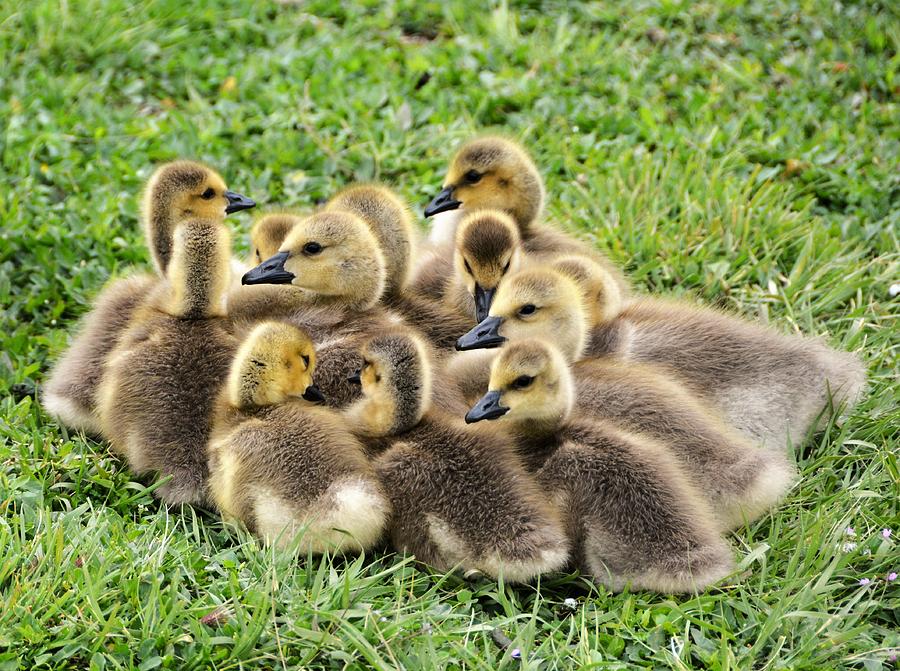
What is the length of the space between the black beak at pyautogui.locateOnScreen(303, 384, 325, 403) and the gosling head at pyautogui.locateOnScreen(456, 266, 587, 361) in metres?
0.46

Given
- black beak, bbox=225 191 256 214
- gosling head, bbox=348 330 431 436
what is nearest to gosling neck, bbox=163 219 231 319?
black beak, bbox=225 191 256 214

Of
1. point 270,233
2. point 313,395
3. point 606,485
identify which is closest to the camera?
point 606,485

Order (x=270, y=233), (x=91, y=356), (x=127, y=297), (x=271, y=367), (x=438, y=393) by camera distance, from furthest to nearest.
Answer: (x=270, y=233)
(x=127, y=297)
(x=91, y=356)
(x=438, y=393)
(x=271, y=367)

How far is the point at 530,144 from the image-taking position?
5.52 m

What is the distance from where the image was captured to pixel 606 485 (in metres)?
3.09

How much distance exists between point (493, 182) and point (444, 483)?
158 centimetres

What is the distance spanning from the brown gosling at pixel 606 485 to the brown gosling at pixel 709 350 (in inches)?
11.9

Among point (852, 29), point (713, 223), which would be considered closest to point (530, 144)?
point (713, 223)

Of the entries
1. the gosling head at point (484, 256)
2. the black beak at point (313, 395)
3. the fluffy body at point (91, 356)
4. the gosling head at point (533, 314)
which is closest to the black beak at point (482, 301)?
the gosling head at point (484, 256)

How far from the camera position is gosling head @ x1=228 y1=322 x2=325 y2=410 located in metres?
3.24

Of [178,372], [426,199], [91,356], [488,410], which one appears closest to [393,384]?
[488,410]

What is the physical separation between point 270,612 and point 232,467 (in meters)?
0.46

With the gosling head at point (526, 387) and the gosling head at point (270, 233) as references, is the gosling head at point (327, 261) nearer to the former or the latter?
the gosling head at point (270, 233)

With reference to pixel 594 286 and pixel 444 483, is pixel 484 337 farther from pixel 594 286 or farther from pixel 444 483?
pixel 444 483
